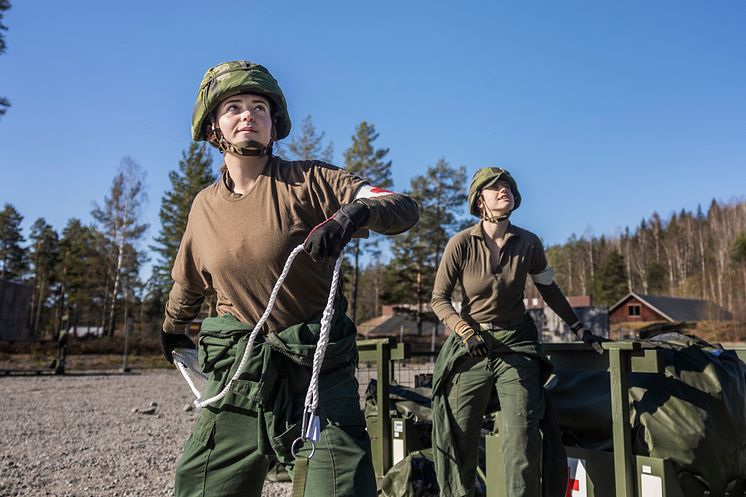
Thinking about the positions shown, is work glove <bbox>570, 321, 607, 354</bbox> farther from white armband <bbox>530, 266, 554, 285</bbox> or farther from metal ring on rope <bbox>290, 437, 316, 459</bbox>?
metal ring on rope <bbox>290, 437, 316, 459</bbox>

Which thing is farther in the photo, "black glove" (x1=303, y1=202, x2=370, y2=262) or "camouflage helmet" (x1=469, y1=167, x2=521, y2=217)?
"camouflage helmet" (x1=469, y1=167, x2=521, y2=217)

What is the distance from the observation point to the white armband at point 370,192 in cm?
198

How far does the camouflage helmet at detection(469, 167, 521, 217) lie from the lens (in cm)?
411

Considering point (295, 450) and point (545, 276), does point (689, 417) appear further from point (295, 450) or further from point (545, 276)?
point (295, 450)

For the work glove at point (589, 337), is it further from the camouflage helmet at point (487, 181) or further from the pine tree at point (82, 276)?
the pine tree at point (82, 276)

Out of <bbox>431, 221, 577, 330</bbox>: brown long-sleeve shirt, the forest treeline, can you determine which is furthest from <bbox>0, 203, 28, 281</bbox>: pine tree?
<bbox>431, 221, 577, 330</bbox>: brown long-sleeve shirt

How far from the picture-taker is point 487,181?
13.5 feet

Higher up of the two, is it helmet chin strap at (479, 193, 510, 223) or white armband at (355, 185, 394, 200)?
helmet chin strap at (479, 193, 510, 223)

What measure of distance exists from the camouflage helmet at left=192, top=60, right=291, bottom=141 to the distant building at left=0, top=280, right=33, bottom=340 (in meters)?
39.7

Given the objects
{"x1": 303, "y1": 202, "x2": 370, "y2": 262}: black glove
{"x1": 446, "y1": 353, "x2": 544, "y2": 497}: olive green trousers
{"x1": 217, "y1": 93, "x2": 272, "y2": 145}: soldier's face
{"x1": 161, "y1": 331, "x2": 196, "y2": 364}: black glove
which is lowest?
{"x1": 446, "y1": 353, "x2": 544, "y2": 497}: olive green trousers

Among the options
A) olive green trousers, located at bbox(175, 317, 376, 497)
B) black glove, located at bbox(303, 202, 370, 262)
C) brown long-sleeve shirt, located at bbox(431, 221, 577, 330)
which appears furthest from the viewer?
brown long-sleeve shirt, located at bbox(431, 221, 577, 330)

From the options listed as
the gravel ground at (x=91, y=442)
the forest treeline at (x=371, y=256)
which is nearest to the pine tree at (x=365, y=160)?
the forest treeline at (x=371, y=256)

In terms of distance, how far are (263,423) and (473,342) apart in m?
1.92

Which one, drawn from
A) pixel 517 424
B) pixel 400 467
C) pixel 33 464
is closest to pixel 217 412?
pixel 517 424
